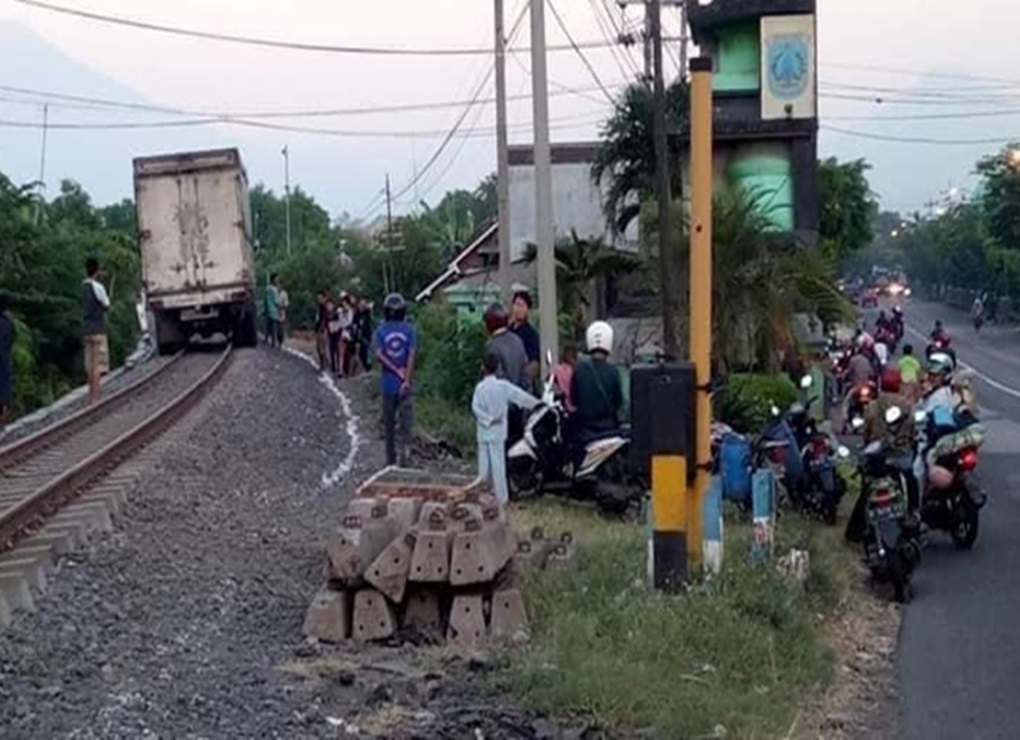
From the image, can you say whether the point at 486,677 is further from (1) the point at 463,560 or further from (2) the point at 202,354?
(2) the point at 202,354

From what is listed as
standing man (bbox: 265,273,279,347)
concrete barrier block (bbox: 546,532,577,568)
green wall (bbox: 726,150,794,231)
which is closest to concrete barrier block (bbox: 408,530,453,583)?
concrete barrier block (bbox: 546,532,577,568)

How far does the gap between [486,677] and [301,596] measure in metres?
2.65

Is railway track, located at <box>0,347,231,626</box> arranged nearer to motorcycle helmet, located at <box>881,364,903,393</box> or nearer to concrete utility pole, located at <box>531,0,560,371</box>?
concrete utility pole, located at <box>531,0,560,371</box>

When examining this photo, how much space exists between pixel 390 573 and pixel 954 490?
6945 millimetres

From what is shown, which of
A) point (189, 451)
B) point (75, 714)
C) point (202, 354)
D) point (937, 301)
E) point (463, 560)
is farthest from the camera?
point (937, 301)

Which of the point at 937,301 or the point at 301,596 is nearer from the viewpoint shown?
the point at 301,596

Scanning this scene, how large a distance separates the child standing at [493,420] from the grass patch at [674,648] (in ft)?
7.92

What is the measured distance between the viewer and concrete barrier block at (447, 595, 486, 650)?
403 inches

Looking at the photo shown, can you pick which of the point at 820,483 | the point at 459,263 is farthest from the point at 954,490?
the point at 459,263

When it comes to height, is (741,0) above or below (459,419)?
above

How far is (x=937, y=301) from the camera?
144 meters

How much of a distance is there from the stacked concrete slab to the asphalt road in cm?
229

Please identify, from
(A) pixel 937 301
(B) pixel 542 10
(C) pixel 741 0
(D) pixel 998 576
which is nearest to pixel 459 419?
(B) pixel 542 10

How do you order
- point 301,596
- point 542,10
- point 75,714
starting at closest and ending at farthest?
point 75,714
point 301,596
point 542,10
